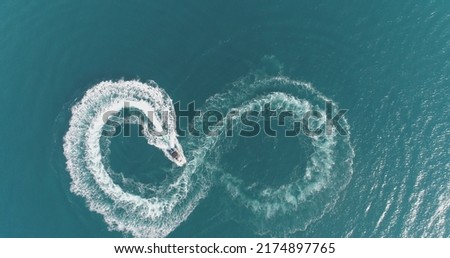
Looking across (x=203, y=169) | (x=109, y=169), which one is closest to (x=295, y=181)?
(x=203, y=169)

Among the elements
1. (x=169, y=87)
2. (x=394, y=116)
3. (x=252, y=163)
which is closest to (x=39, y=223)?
(x=169, y=87)

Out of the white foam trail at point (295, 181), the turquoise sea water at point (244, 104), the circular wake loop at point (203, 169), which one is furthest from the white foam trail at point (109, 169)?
the white foam trail at point (295, 181)

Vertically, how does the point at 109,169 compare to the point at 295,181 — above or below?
above

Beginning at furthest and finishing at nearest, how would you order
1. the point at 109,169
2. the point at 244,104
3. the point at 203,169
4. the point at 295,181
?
1. the point at 244,104
2. the point at 109,169
3. the point at 203,169
4. the point at 295,181

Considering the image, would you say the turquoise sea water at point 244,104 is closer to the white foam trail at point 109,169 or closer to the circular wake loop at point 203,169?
the circular wake loop at point 203,169

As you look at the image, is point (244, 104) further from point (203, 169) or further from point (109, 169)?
point (109, 169)

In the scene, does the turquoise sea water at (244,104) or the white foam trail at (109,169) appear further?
the white foam trail at (109,169)
